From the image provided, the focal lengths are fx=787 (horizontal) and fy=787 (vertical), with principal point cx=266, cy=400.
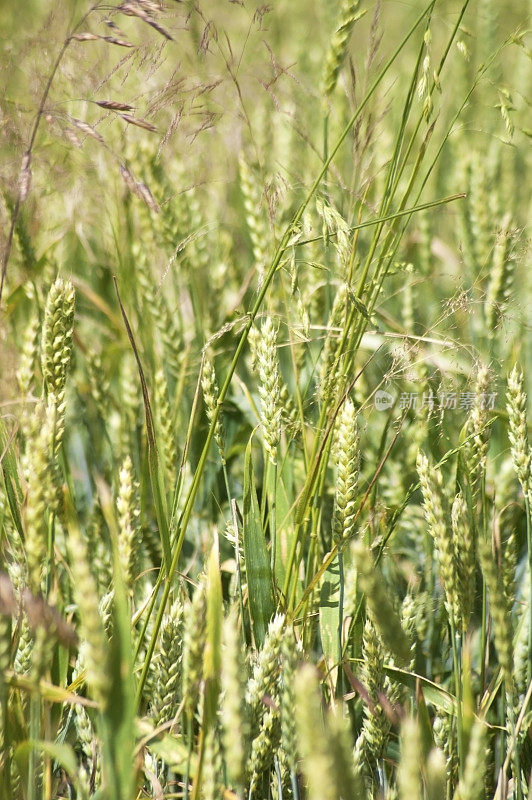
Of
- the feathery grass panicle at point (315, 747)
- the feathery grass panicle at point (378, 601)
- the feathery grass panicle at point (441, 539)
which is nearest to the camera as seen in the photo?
the feathery grass panicle at point (315, 747)

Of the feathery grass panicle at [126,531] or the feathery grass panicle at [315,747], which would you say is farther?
the feathery grass panicle at [126,531]

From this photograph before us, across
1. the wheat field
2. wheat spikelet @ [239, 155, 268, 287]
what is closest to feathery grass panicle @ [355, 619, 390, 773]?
the wheat field

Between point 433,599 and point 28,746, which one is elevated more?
point 433,599

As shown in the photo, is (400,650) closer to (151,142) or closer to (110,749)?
(110,749)

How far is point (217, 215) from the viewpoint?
5.41 ft

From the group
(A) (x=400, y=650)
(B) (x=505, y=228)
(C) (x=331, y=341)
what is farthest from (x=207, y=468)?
(A) (x=400, y=650)

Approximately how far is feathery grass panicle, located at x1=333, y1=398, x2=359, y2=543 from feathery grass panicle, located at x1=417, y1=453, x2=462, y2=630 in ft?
0.27

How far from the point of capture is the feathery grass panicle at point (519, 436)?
75cm

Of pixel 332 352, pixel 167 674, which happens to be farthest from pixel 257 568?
pixel 332 352

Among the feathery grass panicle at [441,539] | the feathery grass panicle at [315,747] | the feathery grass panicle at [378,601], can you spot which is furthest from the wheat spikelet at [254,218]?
the feathery grass panicle at [315,747]

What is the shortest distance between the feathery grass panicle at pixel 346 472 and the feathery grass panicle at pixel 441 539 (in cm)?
8

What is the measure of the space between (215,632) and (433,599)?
0.47m

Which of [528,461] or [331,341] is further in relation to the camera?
[331,341]

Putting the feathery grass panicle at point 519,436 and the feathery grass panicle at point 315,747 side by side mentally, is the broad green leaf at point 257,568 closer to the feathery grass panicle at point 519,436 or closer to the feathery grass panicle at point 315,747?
the feathery grass panicle at point 519,436
